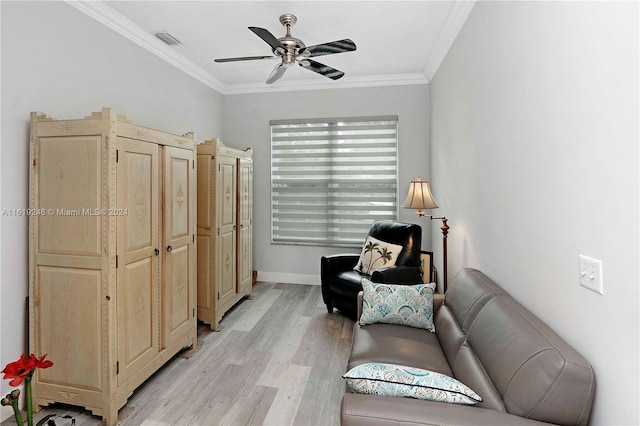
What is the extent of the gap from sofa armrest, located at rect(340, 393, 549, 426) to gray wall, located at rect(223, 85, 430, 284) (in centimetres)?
341

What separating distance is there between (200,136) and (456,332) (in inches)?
144

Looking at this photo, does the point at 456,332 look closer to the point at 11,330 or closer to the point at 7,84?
the point at 11,330

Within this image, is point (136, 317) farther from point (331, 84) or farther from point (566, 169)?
point (331, 84)

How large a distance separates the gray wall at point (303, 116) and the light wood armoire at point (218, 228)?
952mm

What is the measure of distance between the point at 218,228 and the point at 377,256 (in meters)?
1.65

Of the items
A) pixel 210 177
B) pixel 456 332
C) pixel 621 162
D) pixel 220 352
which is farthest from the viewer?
pixel 210 177

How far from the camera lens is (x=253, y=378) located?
8.05ft

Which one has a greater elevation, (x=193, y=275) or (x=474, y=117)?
(x=474, y=117)

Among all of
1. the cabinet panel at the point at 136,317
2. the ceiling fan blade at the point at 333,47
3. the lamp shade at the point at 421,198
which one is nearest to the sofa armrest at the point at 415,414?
the cabinet panel at the point at 136,317

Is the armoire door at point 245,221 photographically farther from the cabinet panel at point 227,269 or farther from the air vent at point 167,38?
the air vent at point 167,38

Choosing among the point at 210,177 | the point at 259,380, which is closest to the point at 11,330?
the point at 259,380

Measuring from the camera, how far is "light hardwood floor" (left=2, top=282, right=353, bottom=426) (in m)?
2.05

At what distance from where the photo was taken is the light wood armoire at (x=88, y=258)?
6.58ft

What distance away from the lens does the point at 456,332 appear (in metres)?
1.90
